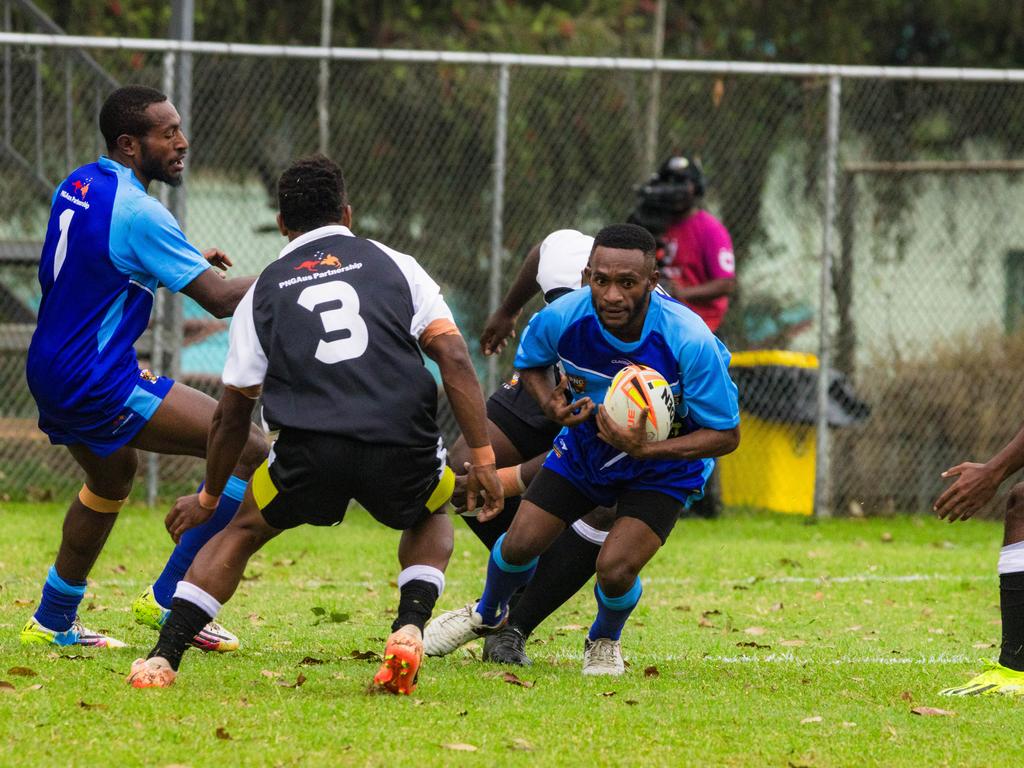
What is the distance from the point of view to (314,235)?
17.5ft

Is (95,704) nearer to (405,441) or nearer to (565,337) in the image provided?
(405,441)

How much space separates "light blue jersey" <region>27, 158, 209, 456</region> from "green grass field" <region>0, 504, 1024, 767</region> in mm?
967

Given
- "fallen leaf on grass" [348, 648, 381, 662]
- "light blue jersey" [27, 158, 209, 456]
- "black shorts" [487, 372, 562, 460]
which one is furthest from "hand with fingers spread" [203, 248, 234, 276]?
"fallen leaf on grass" [348, 648, 381, 662]

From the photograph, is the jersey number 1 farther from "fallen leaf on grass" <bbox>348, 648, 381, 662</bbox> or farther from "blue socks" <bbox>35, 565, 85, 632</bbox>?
"fallen leaf on grass" <bbox>348, 648, 381, 662</bbox>

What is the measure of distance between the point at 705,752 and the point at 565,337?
6.33 feet

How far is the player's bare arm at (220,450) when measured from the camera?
17.0 feet

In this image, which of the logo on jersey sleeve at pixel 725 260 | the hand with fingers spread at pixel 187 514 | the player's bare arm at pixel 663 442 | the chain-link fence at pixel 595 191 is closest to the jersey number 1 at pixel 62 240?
the hand with fingers spread at pixel 187 514

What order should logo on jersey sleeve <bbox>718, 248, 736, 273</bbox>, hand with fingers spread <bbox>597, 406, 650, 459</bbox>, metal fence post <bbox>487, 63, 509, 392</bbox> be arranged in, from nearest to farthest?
hand with fingers spread <bbox>597, 406, 650, 459</bbox> < logo on jersey sleeve <bbox>718, 248, 736, 273</bbox> < metal fence post <bbox>487, 63, 509, 392</bbox>

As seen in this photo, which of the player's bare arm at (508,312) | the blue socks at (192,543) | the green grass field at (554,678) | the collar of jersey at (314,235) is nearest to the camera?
the green grass field at (554,678)

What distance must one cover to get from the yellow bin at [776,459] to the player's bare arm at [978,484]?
254 inches

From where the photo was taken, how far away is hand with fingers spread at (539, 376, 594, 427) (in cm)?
570

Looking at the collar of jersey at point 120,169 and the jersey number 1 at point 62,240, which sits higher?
the collar of jersey at point 120,169

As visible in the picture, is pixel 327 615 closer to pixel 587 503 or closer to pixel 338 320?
pixel 587 503

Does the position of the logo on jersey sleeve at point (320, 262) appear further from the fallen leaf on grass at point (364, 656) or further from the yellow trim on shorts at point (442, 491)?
the fallen leaf on grass at point (364, 656)
